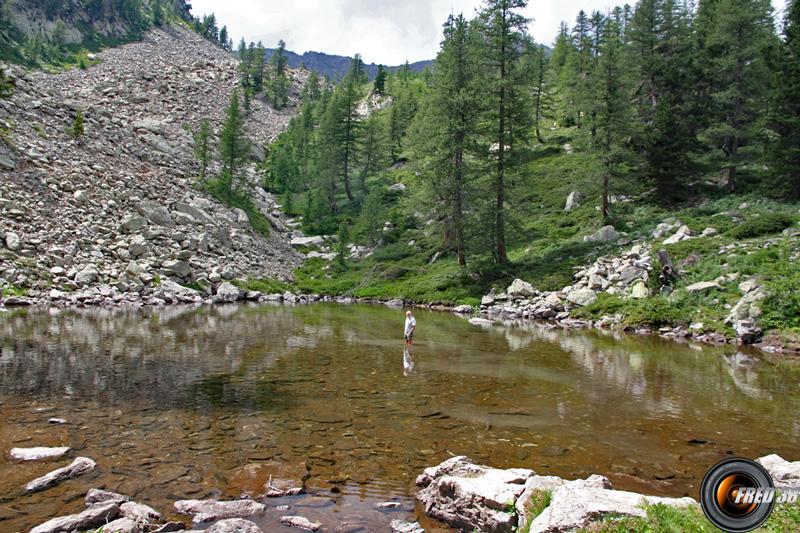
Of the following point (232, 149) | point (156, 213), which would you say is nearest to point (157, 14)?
point (232, 149)

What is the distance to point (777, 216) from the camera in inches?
1113

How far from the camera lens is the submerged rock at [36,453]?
7.48 meters

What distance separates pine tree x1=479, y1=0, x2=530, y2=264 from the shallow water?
19138 mm

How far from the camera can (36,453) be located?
762 cm

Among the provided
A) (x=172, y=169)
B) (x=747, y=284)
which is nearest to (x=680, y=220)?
(x=747, y=284)

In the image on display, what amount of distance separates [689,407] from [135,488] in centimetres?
1214

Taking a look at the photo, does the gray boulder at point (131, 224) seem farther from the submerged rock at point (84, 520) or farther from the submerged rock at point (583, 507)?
the submerged rock at point (583, 507)

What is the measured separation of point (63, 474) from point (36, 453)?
3.85 ft

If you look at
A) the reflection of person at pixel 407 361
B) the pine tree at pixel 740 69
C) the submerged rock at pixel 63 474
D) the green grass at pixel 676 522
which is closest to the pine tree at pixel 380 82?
the pine tree at pixel 740 69

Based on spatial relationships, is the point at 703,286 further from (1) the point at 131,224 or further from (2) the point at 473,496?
(1) the point at 131,224

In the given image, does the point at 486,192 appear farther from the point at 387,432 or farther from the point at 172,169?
the point at 172,169

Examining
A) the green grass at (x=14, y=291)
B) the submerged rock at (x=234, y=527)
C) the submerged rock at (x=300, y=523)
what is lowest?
the submerged rock at (x=300, y=523)

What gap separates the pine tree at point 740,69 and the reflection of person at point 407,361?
33.8m

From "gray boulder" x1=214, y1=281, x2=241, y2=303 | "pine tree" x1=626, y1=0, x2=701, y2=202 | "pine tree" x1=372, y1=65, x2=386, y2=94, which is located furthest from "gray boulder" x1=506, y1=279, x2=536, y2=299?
"pine tree" x1=372, y1=65, x2=386, y2=94
